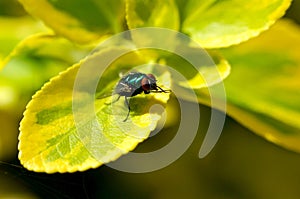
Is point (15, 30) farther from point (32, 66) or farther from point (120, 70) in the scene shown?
point (120, 70)

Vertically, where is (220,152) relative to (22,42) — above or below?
below

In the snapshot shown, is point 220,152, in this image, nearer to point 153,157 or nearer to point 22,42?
point 153,157

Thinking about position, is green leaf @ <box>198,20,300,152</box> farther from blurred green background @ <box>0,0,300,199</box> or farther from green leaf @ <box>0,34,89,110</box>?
green leaf @ <box>0,34,89,110</box>

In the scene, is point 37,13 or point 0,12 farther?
point 0,12

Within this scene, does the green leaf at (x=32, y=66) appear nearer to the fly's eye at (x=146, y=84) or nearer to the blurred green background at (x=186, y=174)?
the blurred green background at (x=186, y=174)

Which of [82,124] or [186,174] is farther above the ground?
[82,124]

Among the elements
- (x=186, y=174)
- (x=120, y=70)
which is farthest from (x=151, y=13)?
(x=186, y=174)

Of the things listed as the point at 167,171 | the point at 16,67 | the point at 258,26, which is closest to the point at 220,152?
the point at 167,171
